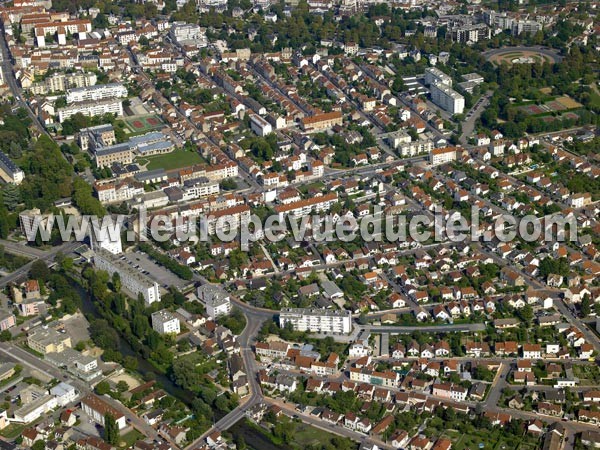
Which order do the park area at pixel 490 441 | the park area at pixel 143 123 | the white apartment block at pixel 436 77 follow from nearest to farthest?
the park area at pixel 490 441 < the park area at pixel 143 123 < the white apartment block at pixel 436 77

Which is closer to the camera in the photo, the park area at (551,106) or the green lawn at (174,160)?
the green lawn at (174,160)

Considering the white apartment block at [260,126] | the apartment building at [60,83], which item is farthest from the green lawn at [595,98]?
the apartment building at [60,83]

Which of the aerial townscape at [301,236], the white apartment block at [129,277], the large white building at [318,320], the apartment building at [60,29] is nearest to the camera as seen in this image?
the aerial townscape at [301,236]

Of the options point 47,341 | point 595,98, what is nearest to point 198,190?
point 47,341

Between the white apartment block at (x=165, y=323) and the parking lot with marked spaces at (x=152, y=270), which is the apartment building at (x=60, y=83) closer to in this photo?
the parking lot with marked spaces at (x=152, y=270)

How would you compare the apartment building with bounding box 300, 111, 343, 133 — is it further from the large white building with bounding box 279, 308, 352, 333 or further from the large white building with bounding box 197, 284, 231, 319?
the large white building with bounding box 279, 308, 352, 333

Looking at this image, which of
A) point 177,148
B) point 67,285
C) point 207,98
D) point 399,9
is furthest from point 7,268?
point 399,9

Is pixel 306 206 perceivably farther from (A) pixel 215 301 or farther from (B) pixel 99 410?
(B) pixel 99 410
